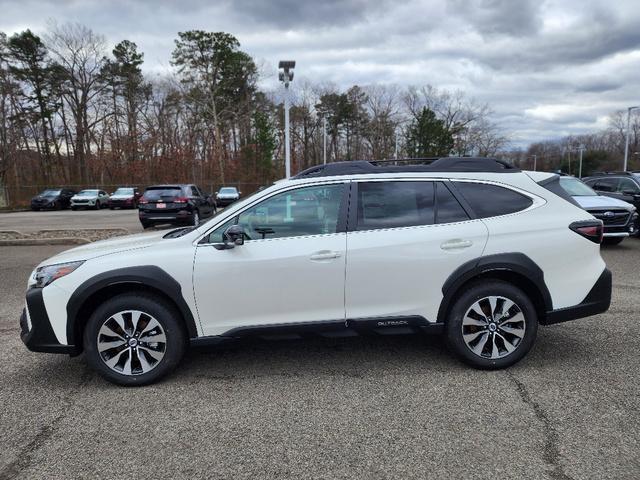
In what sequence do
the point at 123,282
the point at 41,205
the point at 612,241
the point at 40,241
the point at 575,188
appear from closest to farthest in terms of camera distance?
1. the point at 123,282
2. the point at 612,241
3. the point at 575,188
4. the point at 40,241
5. the point at 41,205

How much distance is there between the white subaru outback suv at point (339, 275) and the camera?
12.0ft

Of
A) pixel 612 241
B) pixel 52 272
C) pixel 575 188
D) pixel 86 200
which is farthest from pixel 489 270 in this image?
pixel 86 200

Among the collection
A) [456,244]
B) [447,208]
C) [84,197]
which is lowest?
[84,197]

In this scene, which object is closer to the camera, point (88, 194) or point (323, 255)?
point (323, 255)

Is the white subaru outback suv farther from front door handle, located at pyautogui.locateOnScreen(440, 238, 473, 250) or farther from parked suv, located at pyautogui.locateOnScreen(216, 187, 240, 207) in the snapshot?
parked suv, located at pyautogui.locateOnScreen(216, 187, 240, 207)

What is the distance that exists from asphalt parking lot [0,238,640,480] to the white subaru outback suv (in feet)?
1.26

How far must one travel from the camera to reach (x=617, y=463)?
8.68 feet

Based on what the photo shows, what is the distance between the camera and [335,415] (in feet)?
10.7

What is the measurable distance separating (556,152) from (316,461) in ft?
392

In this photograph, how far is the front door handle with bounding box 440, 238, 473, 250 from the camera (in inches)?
150

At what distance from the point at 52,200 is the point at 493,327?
34891mm

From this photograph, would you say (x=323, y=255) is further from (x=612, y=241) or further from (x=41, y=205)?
(x=41, y=205)

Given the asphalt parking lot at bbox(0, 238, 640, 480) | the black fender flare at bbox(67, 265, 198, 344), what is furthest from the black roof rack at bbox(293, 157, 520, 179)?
the asphalt parking lot at bbox(0, 238, 640, 480)

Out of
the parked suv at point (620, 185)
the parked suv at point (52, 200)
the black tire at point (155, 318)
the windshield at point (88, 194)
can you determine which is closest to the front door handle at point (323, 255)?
the black tire at point (155, 318)
